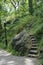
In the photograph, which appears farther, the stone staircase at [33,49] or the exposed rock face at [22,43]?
the exposed rock face at [22,43]

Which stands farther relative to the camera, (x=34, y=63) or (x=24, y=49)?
(x=24, y=49)

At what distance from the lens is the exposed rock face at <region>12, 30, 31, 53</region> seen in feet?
42.3

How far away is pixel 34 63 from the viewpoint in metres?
9.78

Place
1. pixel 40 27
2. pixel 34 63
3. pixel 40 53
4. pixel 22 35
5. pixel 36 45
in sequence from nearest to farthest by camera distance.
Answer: pixel 34 63, pixel 40 53, pixel 36 45, pixel 40 27, pixel 22 35

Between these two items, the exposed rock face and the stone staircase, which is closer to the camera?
the stone staircase

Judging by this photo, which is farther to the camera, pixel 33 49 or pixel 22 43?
pixel 22 43

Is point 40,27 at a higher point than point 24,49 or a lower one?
higher

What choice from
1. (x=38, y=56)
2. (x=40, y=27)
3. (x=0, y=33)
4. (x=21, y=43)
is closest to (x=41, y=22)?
(x=40, y=27)

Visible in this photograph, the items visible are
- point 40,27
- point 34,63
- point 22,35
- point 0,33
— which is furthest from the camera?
point 0,33

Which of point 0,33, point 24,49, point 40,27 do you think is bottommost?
point 0,33

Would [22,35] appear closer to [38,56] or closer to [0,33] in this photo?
[38,56]

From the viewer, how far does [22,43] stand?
13.4 m

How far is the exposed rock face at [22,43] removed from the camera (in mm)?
12893

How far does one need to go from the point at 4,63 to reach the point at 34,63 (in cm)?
150
